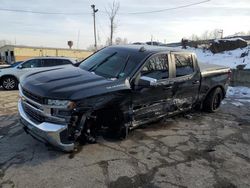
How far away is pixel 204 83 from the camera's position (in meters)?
7.30

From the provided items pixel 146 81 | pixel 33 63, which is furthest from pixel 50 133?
pixel 33 63

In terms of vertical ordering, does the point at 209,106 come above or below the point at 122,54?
below

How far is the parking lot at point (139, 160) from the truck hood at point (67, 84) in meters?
1.10

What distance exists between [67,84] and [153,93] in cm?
188

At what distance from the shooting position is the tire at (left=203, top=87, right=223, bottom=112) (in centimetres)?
792

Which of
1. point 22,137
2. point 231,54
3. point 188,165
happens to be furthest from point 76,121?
point 231,54

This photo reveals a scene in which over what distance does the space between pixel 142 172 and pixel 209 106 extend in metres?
4.39

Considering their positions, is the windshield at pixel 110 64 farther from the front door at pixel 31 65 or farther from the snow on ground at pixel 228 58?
the snow on ground at pixel 228 58

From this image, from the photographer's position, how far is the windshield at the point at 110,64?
536 centimetres

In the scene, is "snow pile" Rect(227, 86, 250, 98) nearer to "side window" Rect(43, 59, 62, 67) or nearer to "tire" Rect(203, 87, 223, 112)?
"tire" Rect(203, 87, 223, 112)

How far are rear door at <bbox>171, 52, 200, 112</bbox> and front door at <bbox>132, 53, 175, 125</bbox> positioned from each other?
0.90 feet

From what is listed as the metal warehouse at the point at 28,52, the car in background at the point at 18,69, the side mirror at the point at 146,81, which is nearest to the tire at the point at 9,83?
the car in background at the point at 18,69

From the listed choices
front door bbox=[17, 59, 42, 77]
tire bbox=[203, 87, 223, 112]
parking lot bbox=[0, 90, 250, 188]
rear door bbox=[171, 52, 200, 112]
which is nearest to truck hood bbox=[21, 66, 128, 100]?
parking lot bbox=[0, 90, 250, 188]

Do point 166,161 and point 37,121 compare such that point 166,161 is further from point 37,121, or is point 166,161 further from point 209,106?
point 209,106
